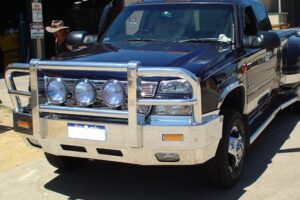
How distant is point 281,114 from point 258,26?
2.50m

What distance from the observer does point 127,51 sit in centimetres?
501

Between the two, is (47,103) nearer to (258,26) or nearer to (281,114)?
(258,26)

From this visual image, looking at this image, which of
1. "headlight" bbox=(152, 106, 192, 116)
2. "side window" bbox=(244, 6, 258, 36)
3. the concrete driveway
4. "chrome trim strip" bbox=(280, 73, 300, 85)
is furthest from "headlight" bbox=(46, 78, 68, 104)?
"chrome trim strip" bbox=(280, 73, 300, 85)

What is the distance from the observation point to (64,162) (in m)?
5.58

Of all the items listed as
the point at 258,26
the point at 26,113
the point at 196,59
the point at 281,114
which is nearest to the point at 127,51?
the point at 196,59

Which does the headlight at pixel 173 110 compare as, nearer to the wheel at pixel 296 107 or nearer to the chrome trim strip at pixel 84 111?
the chrome trim strip at pixel 84 111

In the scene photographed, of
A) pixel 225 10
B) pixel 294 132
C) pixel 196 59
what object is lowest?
pixel 294 132

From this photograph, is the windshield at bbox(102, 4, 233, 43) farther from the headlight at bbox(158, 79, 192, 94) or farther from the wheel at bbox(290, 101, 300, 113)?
the wheel at bbox(290, 101, 300, 113)

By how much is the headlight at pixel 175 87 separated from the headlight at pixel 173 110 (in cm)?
12

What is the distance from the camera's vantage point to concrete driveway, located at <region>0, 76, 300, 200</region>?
16.3 feet

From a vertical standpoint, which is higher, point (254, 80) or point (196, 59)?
point (196, 59)

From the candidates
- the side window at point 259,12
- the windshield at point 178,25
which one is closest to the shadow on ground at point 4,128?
the windshield at point 178,25

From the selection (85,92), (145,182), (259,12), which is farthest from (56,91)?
(259,12)

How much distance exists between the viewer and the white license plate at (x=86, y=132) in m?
4.31
